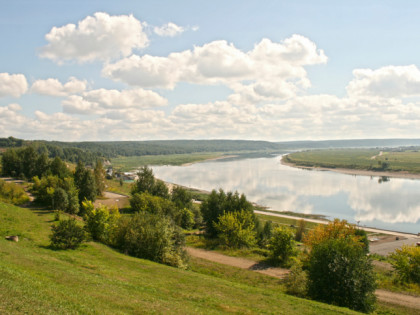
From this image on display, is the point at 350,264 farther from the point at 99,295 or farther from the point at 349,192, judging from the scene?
the point at 349,192

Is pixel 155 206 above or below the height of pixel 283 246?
above

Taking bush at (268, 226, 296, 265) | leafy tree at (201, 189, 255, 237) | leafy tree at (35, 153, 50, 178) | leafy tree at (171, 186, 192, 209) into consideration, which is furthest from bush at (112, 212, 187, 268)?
leafy tree at (35, 153, 50, 178)

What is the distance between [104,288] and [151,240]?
42.6 feet

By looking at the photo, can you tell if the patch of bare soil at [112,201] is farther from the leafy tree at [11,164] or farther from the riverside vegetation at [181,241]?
the leafy tree at [11,164]

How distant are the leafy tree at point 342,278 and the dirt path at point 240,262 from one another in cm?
791

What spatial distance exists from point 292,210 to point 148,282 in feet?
214

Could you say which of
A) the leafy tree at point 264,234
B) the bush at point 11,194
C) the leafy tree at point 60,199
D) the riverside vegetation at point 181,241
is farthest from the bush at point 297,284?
the bush at point 11,194

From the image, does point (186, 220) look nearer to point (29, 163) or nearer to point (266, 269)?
point (266, 269)

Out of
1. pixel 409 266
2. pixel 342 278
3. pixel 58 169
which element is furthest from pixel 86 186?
pixel 409 266

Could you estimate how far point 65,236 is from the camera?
79.9 feet

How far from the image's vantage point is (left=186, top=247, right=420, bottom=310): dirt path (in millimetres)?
23109

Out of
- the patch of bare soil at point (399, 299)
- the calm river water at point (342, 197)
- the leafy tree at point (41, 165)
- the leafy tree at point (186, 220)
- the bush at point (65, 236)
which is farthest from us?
the calm river water at point (342, 197)

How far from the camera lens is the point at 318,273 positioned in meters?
21.3

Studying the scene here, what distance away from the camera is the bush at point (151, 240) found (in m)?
27.5
